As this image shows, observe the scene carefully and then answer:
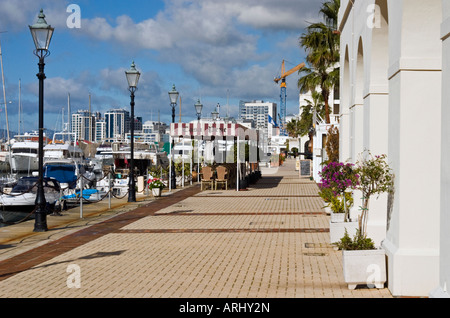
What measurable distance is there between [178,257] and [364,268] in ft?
13.3

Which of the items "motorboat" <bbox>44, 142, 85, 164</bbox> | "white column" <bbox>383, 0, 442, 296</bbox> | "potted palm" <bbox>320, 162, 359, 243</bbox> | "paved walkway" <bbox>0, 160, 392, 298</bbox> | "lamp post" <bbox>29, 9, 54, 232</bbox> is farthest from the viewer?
"motorboat" <bbox>44, 142, 85, 164</bbox>

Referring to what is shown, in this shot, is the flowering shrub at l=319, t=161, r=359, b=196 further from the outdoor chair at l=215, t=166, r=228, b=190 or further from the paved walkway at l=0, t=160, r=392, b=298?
the outdoor chair at l=215, t=166, r=228, b=190

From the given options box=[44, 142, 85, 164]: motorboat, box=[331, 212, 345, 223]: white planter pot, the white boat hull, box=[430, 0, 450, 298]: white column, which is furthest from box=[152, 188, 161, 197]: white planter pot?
the white boat hull

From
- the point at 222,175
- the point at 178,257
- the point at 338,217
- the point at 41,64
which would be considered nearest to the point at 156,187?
the point at 222,175

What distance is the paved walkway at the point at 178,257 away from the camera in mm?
8766

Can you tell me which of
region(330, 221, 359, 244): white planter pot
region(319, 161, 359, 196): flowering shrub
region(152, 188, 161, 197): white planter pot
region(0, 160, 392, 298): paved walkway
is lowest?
region(0, 160, 392, 298): paved walkway

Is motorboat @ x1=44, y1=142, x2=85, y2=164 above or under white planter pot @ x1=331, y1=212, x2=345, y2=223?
above

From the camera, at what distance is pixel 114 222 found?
1769 cm

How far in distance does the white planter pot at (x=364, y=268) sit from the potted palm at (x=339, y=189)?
1315mm

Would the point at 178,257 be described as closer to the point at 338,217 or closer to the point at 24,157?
the point at 338,217

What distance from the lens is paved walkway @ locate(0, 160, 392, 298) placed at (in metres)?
8.77

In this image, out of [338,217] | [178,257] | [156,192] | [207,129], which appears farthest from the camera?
[207,129]

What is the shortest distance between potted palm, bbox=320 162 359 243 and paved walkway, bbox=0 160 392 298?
1.61 ft

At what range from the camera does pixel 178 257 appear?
11.5m
